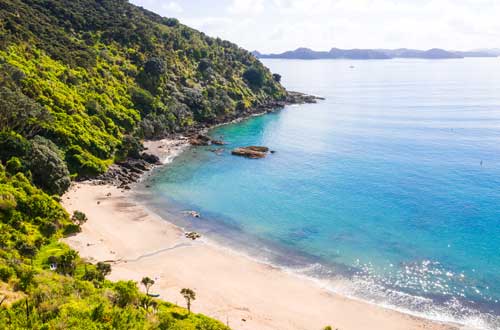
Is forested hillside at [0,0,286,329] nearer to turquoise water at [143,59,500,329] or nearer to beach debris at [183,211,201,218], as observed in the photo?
turquoise water at [143,59,500,329]

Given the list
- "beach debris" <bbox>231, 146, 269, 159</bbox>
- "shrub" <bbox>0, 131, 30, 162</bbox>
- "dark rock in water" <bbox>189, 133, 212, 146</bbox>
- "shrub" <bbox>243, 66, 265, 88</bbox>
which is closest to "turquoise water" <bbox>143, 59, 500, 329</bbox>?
"beach debris" <bbox>231, 146, 269, 159</bbox>

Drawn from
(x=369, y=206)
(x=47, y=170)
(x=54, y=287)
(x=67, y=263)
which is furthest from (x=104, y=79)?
(x=54, y=287)

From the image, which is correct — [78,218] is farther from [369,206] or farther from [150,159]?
[369,206]

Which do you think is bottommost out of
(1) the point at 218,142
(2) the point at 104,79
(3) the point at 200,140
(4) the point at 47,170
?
(1) the point at 218,142

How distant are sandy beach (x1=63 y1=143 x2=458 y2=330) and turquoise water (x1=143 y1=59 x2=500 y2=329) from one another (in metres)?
3.13

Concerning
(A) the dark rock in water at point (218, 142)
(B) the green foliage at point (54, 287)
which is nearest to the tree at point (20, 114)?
(B) the green foliage at point (54, 287)

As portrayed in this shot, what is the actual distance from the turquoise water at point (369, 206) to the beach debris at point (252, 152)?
335 cm

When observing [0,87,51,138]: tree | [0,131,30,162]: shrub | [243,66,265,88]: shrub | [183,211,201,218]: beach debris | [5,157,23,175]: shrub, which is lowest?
[183,211,201,218]: beach debris

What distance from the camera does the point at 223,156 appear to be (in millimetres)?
102625

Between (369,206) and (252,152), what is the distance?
40052 millimetres

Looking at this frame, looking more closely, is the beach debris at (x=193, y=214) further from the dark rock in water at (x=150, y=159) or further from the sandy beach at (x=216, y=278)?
the dark rock in water at (x=150, y=159)

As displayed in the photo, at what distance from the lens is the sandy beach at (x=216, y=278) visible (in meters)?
42.9

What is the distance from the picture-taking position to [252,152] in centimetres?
10369

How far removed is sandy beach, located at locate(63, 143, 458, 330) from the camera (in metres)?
42.9
